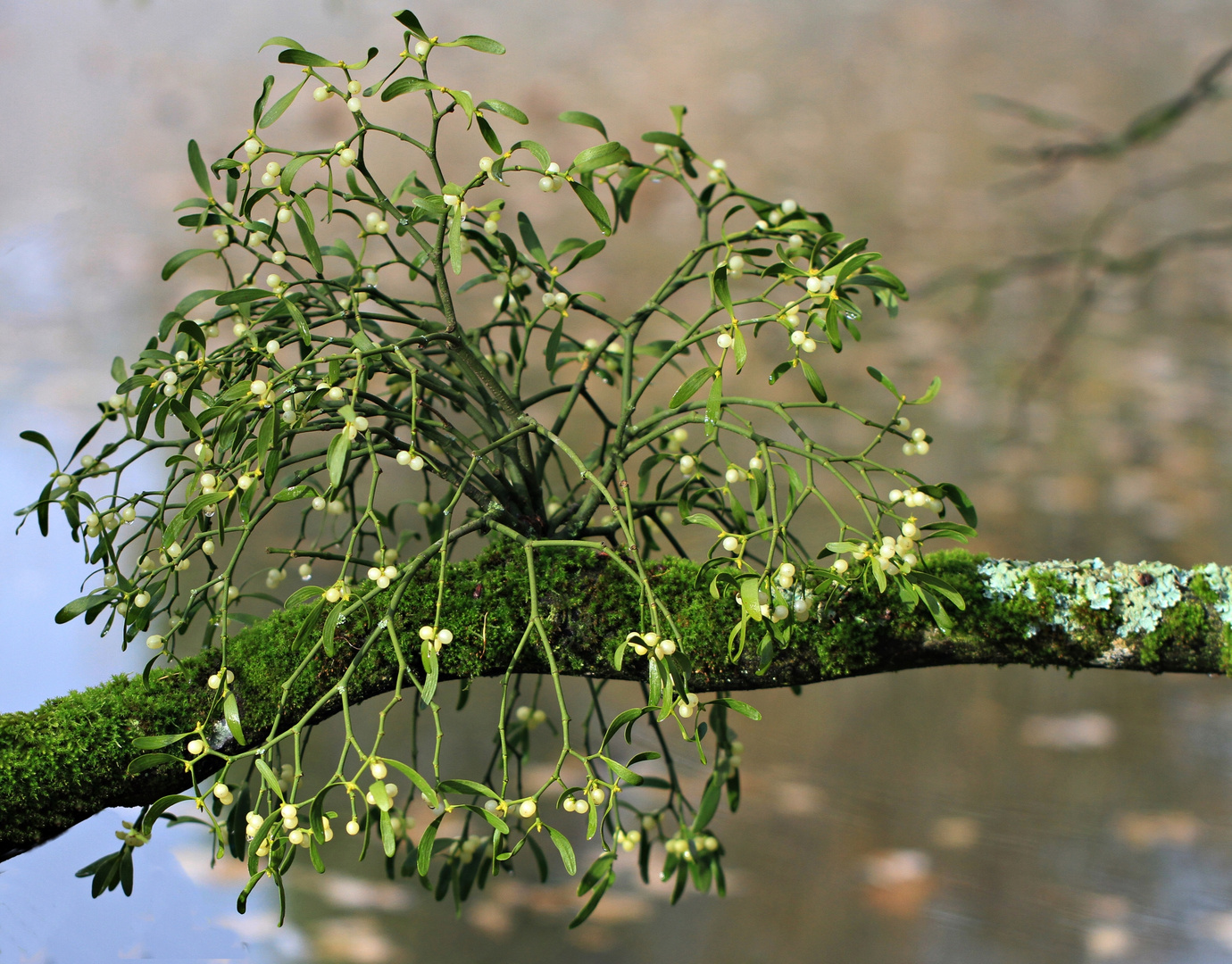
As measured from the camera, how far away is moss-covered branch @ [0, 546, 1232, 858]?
24.0 inches

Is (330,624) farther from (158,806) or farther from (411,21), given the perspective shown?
(411,21)

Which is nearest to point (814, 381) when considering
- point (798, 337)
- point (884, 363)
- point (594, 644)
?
point (798, 337)

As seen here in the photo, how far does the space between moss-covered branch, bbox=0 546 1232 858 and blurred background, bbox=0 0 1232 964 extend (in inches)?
35.2

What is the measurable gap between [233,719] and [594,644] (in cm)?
24


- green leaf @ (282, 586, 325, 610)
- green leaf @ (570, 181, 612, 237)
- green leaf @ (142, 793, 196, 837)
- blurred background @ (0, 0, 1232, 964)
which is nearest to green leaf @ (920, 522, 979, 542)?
green leaf @ (570, 181, 612, 237)

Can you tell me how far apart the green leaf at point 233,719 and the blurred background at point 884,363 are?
1006 millimetres

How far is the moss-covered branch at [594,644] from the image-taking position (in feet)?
2.00

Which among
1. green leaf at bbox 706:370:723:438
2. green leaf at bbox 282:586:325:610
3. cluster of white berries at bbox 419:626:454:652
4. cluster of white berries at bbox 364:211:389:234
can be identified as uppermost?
cluster of white berries at bbox 364:211:389:234

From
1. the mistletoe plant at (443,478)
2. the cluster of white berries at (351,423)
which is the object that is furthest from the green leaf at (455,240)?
the cluster of white berries at (351,423)

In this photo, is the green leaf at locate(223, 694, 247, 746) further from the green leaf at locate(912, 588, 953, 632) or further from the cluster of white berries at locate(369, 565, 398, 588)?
the green leaf at locate(912, 588, 953, 632)

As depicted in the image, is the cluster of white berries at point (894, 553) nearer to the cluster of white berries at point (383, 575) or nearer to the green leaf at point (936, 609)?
the green leaf at point (936, 609)

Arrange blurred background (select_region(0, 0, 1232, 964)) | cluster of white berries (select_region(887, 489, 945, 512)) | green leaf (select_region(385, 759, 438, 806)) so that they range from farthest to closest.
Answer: blurred background (select_region(0, 0, 1232, 964))
cluster of white berries (select_region(887, 489, 945, 512))
green leaf (select_region(385, 759, 438, 806))

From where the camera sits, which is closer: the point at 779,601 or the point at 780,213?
the point at 779,601

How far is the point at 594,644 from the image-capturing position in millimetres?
645
